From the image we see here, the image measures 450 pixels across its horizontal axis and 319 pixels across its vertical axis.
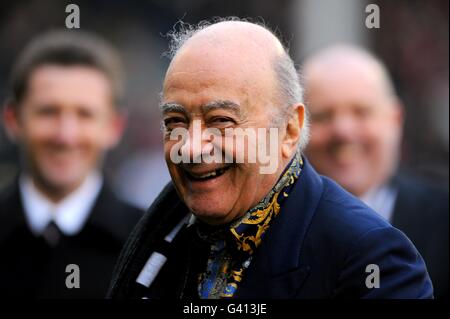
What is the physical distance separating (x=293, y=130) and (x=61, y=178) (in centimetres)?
274

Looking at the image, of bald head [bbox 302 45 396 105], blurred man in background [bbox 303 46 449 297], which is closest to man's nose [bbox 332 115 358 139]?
blurred man in background [bbox 303 46 449 297]

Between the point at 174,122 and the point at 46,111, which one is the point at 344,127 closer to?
the point at 46,111

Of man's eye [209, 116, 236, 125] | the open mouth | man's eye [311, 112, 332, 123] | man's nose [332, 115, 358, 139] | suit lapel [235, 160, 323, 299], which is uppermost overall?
man's eye [311, 112, 332, 123]

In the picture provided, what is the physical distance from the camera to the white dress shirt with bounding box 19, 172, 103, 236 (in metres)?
5.59

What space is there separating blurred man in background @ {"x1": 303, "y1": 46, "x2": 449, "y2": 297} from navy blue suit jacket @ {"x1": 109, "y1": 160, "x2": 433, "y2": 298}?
230 cm

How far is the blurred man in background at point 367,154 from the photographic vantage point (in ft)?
18.1

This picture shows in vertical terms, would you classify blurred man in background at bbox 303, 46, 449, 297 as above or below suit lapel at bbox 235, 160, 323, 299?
above

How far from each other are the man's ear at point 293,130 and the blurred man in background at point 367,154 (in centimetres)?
219

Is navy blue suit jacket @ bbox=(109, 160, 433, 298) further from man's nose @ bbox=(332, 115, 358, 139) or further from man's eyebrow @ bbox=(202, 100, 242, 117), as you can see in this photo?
man's nose @ bbox=(332, 115, 358, 139)

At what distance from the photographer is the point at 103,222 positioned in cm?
549

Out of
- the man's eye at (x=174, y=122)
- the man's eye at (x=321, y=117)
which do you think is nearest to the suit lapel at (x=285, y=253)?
the man's eye at (x=174, y=122)

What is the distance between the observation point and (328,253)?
2.96 metres

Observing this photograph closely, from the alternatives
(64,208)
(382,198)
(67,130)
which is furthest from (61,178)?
(382,198)
